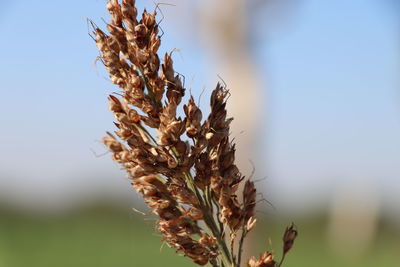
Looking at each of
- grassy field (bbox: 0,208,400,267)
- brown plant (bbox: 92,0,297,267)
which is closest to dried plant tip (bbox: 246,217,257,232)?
brown plant (bbox: 92,0,297,267)

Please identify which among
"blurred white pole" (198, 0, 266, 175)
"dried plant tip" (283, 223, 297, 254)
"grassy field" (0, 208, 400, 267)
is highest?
"blurred white pole" (198, 0, 266, 175)

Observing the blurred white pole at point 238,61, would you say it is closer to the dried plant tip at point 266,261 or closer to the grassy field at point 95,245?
the grassy field at point 95,245

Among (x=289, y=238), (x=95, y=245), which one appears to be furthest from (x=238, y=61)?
(x=289, y=238)

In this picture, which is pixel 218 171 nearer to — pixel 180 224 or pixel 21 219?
pixel 180 224

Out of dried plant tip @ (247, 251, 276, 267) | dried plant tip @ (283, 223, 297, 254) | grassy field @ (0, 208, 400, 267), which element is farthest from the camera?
grassy field @ (0, 208, 400, 267)

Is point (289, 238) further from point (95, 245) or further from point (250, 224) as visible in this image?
point (95, 245)

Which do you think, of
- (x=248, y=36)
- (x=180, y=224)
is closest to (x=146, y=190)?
(x=180, y=224)

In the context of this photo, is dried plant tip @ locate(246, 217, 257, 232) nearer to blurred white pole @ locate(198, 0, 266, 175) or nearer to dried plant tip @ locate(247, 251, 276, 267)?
dried plant tip @ locate(247, 251, 276, 267)
